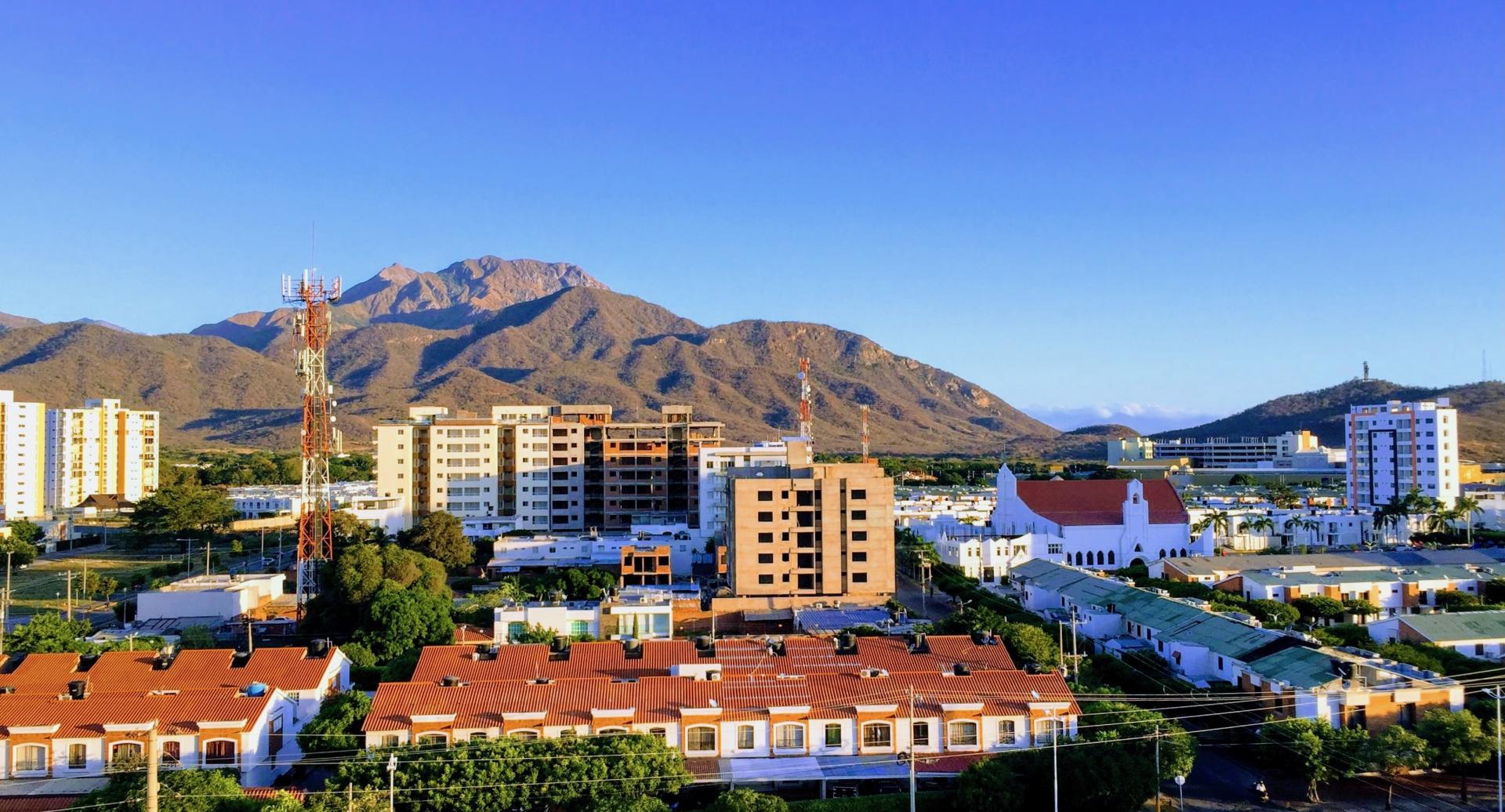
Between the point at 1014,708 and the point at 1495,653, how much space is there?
69.2ft

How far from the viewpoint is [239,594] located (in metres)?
43.0

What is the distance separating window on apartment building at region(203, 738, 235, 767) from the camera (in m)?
22.0

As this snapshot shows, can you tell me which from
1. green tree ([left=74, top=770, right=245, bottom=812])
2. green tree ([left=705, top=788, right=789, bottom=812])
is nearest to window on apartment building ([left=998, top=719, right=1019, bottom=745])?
green tree ([left=705, top=788, right=789, bottom=812])

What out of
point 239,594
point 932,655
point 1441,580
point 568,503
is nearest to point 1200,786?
point 932,655

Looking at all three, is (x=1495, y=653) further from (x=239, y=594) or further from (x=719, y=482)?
(x=239, y=594)

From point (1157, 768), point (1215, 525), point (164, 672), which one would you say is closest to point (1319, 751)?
point (1157, 768)

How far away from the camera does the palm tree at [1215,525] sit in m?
58.5

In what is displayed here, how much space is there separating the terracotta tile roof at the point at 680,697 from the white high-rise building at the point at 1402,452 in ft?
196

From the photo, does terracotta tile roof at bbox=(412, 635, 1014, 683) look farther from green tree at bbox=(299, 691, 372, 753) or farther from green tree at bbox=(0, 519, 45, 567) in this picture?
green tree at bbox=(0, 519, 45, 567)

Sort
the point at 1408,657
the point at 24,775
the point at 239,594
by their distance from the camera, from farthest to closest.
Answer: the point at 239,594 → the point at 1408,657 → the point at 24,775

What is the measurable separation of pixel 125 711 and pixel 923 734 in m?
17.6

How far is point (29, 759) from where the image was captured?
21.8m

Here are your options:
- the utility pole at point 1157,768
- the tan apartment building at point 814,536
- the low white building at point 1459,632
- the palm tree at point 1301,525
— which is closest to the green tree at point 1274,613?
the low white building at point 1459,632

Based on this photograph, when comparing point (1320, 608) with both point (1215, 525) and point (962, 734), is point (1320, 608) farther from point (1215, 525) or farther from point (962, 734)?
point (962, 734)
